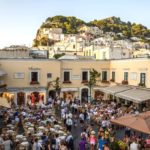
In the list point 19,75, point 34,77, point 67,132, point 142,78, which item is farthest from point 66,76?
point 67,132

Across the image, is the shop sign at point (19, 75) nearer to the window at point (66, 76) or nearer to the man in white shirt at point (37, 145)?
the window at point (66, 76)

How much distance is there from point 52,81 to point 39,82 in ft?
5.63

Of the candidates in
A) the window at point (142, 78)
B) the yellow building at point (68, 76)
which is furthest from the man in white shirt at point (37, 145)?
the window at point (142, 78)

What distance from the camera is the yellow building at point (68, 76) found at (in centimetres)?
3769

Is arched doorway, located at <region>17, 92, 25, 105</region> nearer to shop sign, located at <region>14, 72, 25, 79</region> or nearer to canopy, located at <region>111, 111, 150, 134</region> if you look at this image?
shop sign, located at <region>14, 72, 25, 79</region>

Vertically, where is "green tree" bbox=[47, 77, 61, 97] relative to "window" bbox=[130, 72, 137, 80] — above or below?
below

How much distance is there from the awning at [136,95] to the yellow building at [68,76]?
101 centimetres

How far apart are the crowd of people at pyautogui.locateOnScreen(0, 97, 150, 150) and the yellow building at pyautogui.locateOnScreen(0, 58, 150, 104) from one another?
17.5ft

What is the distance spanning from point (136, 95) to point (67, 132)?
12.2 m

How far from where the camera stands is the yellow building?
37688mm

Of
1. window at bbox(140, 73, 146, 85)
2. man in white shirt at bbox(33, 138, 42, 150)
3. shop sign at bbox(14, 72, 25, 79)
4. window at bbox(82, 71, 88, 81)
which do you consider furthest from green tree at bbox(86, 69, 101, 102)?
man in white shirt at bbox(33, 138, 42, 150)

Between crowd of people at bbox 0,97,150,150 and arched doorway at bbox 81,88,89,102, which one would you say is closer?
crowd of people at bbox 0,97,150,150

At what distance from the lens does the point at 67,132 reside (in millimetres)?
22297

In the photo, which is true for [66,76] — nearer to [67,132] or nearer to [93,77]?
[93,77]
